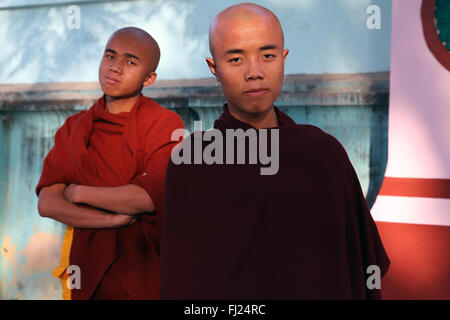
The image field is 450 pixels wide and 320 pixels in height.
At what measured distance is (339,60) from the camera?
8.77ft

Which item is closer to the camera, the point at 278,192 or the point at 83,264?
the point at 278,192

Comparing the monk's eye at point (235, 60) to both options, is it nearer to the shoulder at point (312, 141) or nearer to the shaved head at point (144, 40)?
the shoulder at point (312, 141)

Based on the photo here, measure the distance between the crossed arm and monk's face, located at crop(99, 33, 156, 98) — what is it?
0.41 m

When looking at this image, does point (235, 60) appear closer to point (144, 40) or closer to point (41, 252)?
point (144, 40)

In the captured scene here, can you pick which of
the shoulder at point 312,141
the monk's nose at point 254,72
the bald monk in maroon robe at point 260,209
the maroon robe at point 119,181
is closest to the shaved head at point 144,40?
the maroon robe at point 119,181

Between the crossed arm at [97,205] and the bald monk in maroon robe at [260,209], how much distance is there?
428 mm

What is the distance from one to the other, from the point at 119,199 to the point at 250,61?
74 centimetres

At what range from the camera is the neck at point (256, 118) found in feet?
4.57

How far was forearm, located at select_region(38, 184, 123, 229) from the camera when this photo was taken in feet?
5.87

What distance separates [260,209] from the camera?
4.08ft

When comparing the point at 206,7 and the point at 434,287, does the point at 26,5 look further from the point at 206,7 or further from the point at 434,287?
the point at 434,287

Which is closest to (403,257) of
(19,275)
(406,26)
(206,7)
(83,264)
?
(406,26)

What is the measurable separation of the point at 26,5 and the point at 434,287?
9.91ft

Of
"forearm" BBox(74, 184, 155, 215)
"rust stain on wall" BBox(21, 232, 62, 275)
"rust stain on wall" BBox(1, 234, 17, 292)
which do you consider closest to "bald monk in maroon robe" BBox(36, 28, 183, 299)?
"forearm" BBox(74, 184, 155, 215)
